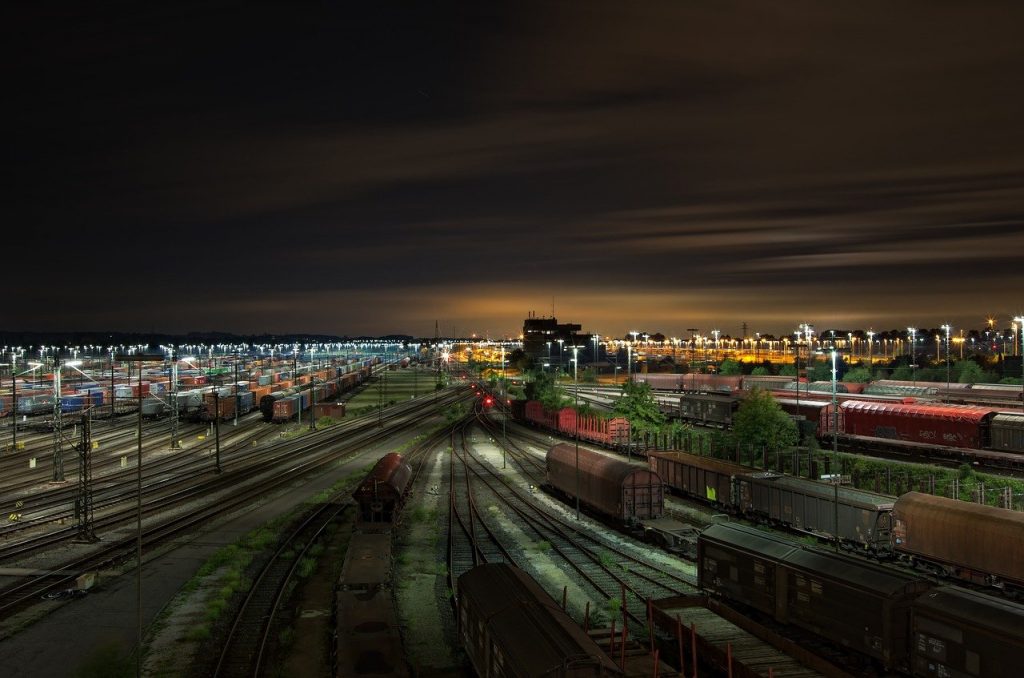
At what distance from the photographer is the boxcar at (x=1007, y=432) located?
43344mm

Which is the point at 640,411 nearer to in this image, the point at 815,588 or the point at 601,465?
the point at 601,465

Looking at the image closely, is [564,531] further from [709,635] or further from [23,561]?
[23,561]

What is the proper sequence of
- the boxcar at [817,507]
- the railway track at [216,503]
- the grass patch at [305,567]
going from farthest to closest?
the boxcar at [817,507] < the grass patch at [305,567] < the railway track at [216,503]

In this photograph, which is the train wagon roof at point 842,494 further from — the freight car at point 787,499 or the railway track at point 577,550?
the railway track at point 577,550

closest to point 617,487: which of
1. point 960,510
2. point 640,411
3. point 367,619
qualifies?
point 960,510

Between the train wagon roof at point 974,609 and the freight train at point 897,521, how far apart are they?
8745 mm

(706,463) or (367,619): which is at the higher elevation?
(706,463)

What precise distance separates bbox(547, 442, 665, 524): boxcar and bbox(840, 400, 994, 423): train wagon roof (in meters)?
24.1

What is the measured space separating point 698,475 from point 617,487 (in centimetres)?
746

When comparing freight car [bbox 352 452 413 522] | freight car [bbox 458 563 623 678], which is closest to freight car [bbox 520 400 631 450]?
freight car [bbox 352 452 413 522]

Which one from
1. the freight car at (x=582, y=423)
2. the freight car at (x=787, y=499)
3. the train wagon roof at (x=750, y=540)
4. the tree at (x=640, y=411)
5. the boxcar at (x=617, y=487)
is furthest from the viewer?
the freight car at (x=582, y=423)

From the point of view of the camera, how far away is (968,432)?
4619cm

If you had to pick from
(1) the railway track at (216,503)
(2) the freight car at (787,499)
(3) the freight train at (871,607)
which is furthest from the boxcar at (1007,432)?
(1) the railway track at (216,503)

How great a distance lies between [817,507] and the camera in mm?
31469
